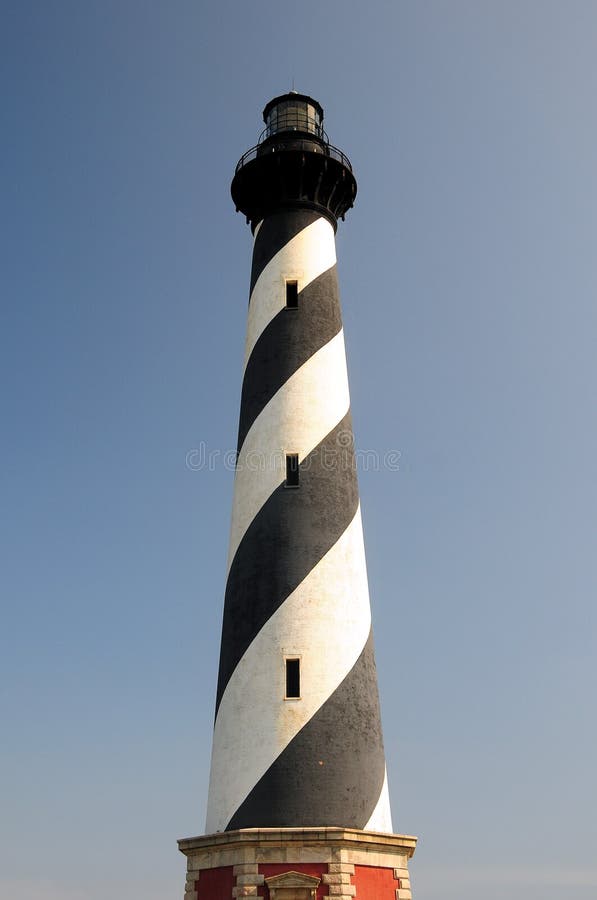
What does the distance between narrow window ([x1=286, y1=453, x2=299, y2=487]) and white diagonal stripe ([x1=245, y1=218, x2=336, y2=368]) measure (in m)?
2.66

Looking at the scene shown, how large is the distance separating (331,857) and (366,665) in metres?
3.25

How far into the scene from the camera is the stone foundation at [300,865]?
1241 cm

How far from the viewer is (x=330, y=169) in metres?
18.1

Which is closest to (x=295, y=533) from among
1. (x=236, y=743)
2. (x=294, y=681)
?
(x=294, y=681)

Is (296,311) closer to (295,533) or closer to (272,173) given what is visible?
(272,173)

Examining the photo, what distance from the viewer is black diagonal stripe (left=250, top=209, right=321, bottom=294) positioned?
1784 centimetres

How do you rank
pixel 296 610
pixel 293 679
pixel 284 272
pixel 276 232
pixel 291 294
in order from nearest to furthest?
1. pixel 293 679
2. pixel 296 610
3. pixel 291 294
4. pixel 284 272
5. pixel 276 232

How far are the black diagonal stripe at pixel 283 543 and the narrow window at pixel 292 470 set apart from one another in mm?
100

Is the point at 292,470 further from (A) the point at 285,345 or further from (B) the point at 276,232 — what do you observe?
(B) the point at 276,232

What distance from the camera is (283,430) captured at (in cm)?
1603

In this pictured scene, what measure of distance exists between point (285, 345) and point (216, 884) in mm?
9327

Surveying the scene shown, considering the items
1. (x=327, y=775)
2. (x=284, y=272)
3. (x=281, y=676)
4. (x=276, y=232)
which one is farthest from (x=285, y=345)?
(x=327, y=775)

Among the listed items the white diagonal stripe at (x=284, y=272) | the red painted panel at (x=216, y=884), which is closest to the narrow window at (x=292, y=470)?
the white diagonal stripe at (x=284, y=272)

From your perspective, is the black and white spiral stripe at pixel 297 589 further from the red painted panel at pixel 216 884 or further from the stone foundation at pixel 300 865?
the red painted panel at pixel 216 884
